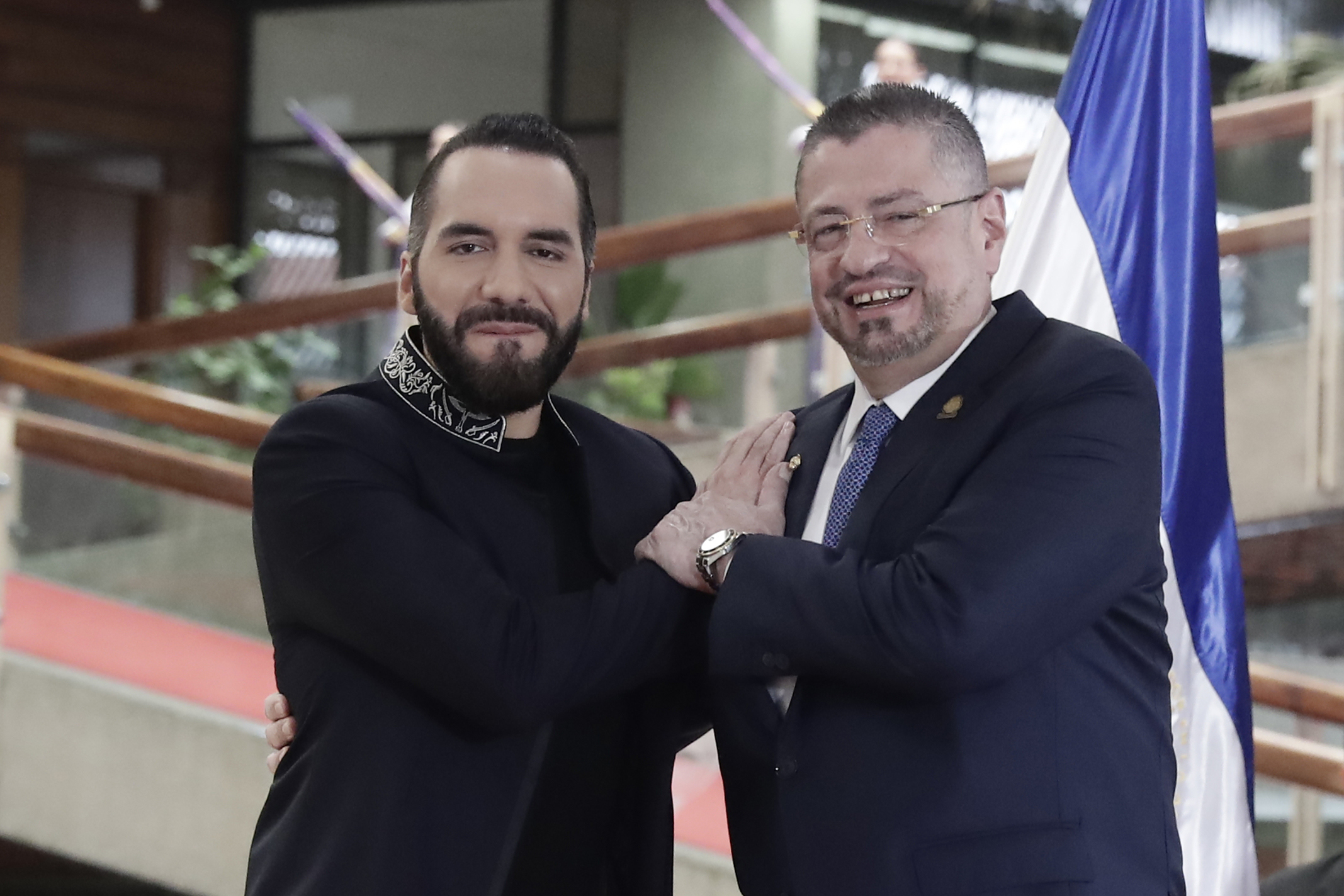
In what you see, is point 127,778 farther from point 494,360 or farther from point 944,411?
point 944,411

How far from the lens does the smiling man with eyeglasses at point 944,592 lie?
150cm

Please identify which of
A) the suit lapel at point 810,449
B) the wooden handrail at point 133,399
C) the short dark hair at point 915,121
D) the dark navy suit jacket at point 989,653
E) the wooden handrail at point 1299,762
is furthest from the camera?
the wooden handrail at point 133,399

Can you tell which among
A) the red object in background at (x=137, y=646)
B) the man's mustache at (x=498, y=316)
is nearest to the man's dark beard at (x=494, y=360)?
the man's mustache at (x=498, y=316)

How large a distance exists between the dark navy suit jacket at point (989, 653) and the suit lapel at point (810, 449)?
7.1 inches

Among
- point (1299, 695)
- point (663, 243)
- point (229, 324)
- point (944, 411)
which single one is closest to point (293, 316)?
point (229, 324)

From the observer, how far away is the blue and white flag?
2.11 m

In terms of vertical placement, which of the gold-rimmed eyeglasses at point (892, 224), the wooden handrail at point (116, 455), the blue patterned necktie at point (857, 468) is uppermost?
the gold-rimmed eyeglasses at point (892, 224)

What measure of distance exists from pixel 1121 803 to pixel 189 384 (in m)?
4.60

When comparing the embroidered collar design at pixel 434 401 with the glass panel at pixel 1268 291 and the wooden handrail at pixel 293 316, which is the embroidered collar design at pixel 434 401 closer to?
the wooden handrail at pixel 293 316

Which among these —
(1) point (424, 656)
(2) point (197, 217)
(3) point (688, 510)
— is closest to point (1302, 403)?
(3) point (688, 510)

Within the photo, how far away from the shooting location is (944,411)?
1.68 metres

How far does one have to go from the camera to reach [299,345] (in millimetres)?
5891

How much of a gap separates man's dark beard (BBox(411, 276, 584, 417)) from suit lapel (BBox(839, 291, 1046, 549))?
15.5 inches

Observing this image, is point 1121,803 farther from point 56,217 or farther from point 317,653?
point 56,217
